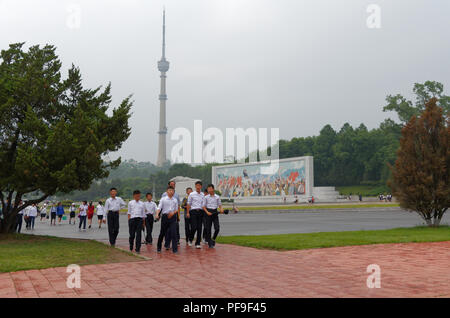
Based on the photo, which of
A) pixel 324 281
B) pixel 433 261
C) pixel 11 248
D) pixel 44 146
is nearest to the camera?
pixel 324 281

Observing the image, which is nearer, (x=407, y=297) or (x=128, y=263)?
(x=407, y=297)

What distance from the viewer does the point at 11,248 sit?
386 inches

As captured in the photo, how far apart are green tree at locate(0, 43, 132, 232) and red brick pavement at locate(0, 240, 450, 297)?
351 centimetres

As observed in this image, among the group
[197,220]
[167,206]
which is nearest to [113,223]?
[167,206]

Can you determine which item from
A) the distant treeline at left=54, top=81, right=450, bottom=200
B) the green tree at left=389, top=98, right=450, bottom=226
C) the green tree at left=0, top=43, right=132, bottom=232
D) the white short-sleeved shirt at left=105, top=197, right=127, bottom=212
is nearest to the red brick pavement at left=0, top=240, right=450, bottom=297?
the white short-sleeved shirt at left=105, top=197, right=127, bottom=212

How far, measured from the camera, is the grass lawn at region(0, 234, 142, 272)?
24.4ft

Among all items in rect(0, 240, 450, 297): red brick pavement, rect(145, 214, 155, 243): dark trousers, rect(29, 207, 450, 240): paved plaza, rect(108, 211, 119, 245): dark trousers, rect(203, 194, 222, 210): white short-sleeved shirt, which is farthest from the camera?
rect(29, 207, 450, 240): paved plaza

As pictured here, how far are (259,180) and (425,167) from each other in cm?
4708

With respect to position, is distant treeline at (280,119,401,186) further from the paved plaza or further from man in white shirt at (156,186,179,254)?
man in white shirt at (156,186,179,254)

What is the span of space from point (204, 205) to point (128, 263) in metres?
2.82

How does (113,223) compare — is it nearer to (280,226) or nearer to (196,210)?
(196,210)

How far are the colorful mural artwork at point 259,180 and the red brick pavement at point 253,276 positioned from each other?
4737 cm
